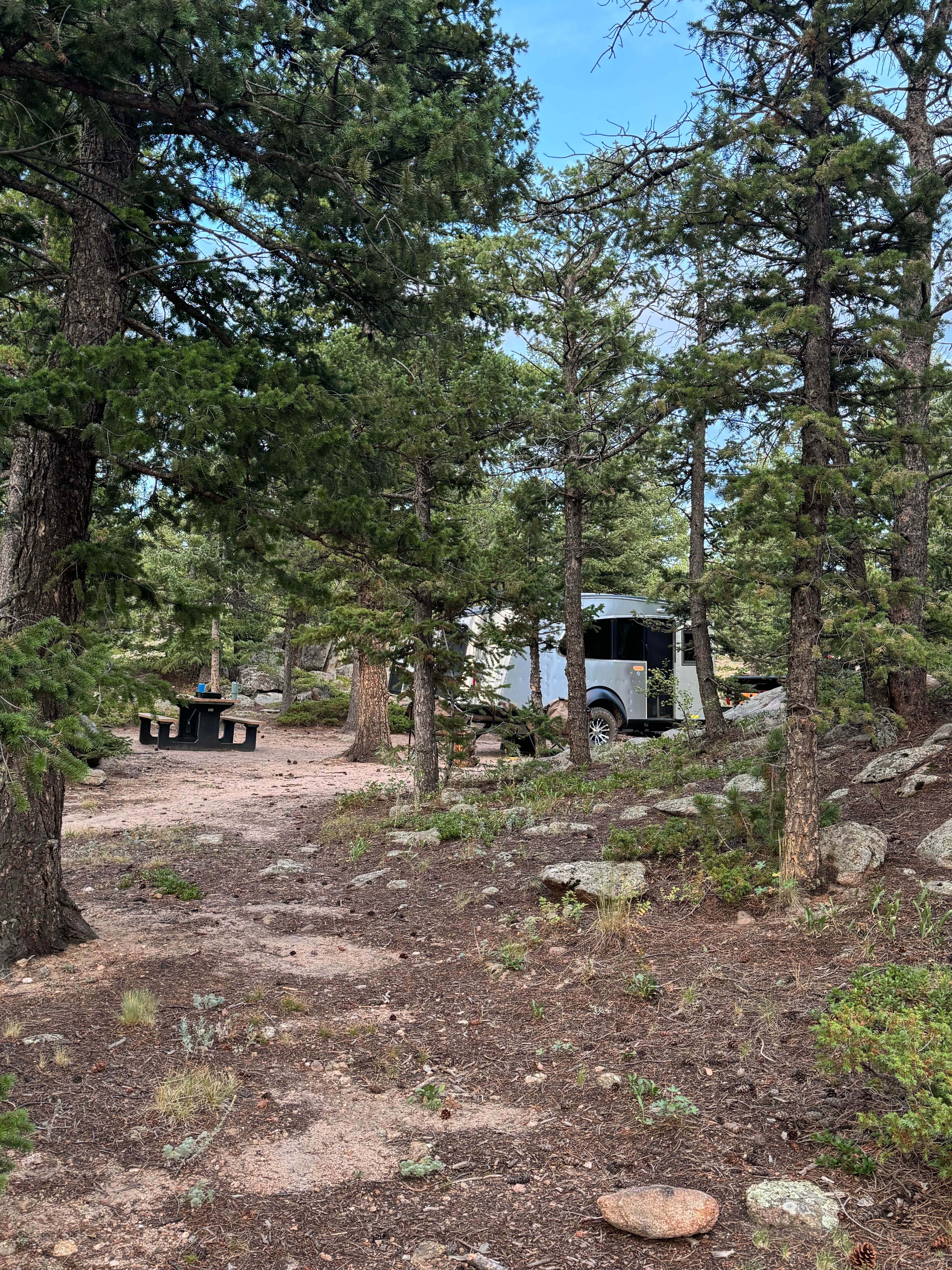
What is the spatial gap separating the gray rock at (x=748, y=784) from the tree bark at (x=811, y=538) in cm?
151

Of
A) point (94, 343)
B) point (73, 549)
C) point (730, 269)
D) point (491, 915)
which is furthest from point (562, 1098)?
point (730, 269)

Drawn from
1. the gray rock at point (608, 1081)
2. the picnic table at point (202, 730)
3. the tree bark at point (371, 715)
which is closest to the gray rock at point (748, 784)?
the gray rock at point (608, 1081)

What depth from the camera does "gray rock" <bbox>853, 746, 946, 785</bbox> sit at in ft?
25.5

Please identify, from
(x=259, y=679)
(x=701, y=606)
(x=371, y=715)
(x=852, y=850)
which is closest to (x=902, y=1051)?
(x=852, y=850)

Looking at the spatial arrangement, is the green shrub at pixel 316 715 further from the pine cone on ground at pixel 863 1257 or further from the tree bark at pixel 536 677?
the pine cone on ground at pixel 863 1257

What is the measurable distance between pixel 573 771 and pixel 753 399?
701 centimetres

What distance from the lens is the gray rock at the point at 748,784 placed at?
25.2 feet

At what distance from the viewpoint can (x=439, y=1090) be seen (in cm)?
414

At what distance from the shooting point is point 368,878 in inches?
315

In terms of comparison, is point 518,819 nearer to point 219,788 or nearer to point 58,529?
point 58,529

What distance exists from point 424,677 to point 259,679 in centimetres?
2200

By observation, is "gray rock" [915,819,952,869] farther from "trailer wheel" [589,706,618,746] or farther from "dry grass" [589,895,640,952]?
"trailer wheel" [589,706,618,746]

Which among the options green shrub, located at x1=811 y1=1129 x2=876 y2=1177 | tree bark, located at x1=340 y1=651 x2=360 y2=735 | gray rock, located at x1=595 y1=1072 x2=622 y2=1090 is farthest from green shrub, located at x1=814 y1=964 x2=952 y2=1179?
tree bark, located at x1=340 y1=651 x2=360 y2=735

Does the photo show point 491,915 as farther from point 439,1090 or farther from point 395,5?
point 395,5
